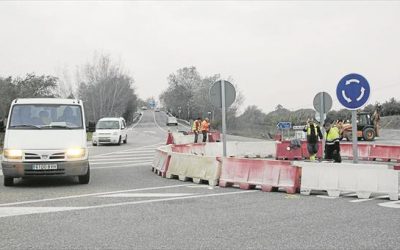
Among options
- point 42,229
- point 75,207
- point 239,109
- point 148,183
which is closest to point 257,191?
point 148,183

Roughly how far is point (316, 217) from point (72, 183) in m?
6.93

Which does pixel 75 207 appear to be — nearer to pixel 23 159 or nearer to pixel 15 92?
pixel 23 159

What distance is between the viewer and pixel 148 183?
12.3m

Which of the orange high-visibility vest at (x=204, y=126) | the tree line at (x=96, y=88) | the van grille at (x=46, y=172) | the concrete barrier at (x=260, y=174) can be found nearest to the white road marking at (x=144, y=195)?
the concrete barrier at (x=260, y=174)

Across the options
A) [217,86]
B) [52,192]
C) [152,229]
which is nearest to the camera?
[152,229]

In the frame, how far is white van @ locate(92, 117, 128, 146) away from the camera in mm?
30375

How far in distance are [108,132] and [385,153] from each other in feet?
56.8

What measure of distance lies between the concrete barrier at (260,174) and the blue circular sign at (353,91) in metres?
1.85

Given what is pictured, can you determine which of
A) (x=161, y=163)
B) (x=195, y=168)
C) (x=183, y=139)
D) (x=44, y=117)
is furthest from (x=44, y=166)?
(x=183, y=139)

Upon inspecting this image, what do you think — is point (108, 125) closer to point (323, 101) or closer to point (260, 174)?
point (323, 101)

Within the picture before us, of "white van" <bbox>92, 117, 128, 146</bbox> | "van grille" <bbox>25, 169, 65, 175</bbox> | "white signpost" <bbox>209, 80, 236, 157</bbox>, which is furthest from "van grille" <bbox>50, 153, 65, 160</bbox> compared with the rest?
"white van" <bbox>92, 117, 128, 146</bbox>

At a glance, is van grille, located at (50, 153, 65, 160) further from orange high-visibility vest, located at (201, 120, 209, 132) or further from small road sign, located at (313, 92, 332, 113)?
orange high-visibility vest, located at (201, 120, 209, 132)

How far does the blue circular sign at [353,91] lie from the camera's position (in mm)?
10234

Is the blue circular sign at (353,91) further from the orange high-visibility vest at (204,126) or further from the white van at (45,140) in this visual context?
the orange high-visibility vest at (204,126)
